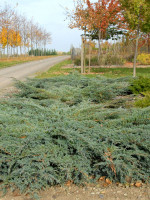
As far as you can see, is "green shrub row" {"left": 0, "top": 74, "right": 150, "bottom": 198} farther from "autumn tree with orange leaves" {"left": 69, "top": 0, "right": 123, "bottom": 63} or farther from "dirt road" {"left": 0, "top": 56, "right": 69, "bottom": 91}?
"autumn tree with orange leaves" {"left": 69, "top": 0, "right": 123, "bottom": 63}

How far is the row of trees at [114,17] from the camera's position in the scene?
11078 millimetres

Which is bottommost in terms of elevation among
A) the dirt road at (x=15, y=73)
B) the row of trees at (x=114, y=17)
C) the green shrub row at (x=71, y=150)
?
the green shrub row at (x=71, y=150)

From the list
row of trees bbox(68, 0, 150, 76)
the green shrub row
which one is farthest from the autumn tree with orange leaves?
the green shrub row

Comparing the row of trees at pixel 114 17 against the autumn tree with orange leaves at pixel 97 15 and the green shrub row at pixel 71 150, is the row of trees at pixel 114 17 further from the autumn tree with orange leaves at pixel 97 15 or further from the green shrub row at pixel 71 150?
the green shrub row at pixel 71 150

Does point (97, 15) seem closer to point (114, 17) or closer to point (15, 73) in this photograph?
point (114, 17)

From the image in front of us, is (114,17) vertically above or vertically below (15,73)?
above

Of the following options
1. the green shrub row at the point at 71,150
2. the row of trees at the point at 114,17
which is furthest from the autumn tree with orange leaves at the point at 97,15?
the green shrub row at the point at 71,150

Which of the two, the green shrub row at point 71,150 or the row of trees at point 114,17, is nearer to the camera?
the green shrub row at point 71,150

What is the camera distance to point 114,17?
20000 mm

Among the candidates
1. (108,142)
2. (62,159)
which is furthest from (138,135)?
(62,159)

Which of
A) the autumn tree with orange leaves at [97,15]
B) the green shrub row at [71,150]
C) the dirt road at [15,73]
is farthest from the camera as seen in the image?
the autumn tree with orange leaves at [97,15]

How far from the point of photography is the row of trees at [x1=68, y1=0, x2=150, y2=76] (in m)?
11.1

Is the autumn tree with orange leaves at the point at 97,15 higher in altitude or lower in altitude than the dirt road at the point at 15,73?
higher

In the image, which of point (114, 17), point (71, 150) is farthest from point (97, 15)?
point (71, 150)
